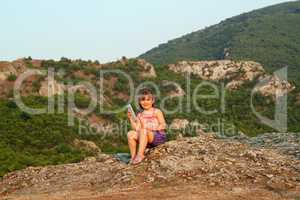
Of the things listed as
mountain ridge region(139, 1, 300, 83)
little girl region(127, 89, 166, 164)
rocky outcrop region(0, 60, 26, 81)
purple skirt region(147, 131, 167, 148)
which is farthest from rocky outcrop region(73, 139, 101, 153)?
mountain ridge region(139, 1, 300, 83)

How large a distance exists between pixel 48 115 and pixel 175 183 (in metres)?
29.1

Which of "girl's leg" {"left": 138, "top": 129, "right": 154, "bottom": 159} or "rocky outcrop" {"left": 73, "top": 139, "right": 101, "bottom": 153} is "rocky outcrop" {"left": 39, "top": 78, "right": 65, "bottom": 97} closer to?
"rocky outcrop" {"left": 73, "top": 139, "right": 101, "bottom": 153}

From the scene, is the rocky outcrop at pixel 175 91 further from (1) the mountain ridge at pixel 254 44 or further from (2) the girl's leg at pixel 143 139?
Answer: (2) the girl's leg at pixel 143 139

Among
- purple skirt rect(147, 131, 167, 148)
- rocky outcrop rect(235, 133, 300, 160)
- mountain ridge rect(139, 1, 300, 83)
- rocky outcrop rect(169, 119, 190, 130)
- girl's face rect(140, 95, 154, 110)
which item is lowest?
rocky outcrop rect(169, 119, 190, 130)

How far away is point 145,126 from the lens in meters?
10.2

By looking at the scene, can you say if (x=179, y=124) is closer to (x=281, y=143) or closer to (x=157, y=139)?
(x=281, y=143)

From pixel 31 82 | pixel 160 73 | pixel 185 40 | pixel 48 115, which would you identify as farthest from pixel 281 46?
pixel 48 115

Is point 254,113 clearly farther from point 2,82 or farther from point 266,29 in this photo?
point 266,29

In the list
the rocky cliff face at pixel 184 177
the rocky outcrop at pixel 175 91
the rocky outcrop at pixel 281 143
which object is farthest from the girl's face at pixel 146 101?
the rocky outcrop at pixel 175 91

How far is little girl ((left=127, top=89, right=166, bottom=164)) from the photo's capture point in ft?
33.1

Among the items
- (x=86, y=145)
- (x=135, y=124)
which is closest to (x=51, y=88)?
(x=86, y=145)

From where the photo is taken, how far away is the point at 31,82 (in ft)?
162

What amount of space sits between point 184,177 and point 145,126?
1.43 metres

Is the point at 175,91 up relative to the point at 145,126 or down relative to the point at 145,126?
up
